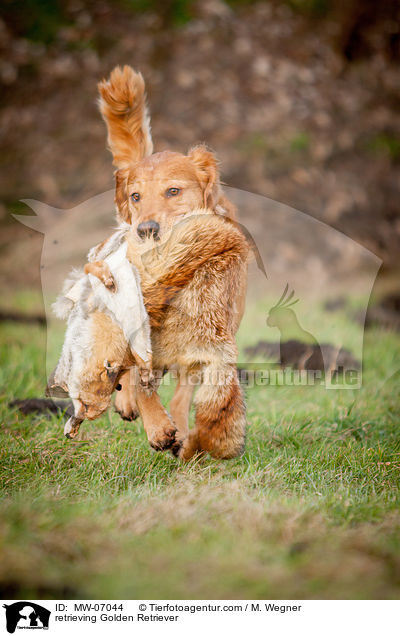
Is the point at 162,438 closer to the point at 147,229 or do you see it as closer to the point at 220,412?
the point at 220,412

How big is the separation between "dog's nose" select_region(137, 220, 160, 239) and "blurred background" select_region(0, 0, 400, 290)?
13.3 feet

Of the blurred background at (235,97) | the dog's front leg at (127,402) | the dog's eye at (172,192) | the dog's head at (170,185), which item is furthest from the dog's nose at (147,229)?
the blurred background at (235,97)

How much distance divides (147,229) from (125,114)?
1.07 meters

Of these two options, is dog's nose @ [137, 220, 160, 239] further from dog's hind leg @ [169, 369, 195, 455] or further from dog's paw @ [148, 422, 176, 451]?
dog's paw @ [148, 422, 176, 451]

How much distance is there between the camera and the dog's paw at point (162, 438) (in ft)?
7.22

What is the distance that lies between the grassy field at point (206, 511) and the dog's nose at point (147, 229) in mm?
979

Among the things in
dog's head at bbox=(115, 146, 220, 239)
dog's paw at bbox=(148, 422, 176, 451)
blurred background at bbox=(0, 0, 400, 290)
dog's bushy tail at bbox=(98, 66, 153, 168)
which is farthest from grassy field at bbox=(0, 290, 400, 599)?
blurred background at bbox=(0, 0, 400, 290)

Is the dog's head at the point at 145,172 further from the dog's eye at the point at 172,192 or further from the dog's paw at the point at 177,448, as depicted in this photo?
the dog's paw at the point at 177,448

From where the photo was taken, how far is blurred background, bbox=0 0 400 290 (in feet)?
21.7

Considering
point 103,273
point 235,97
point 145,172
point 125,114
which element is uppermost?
point 235,97

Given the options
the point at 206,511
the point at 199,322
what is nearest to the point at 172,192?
the point at 199,322

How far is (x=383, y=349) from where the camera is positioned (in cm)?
459

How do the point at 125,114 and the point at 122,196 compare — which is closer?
the point at 122,196
